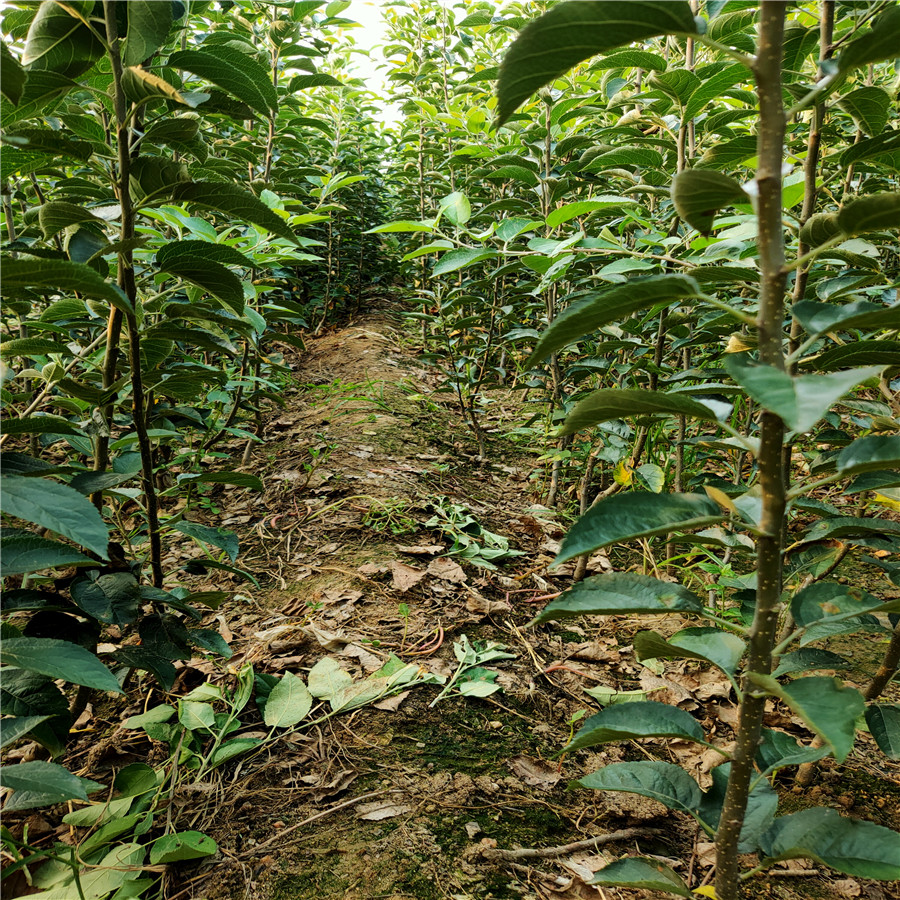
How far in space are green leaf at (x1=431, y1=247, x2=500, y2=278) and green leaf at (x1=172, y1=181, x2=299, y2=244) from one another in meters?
0.51

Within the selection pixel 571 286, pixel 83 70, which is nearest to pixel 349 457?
pixel 571 286

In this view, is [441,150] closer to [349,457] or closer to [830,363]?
[349,457]

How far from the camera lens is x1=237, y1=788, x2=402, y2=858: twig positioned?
1.14 m

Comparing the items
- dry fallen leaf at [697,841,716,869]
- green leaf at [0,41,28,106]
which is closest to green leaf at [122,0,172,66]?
green leaf at [0,41,28,106]

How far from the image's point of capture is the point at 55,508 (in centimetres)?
78

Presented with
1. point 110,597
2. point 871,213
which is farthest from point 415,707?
point 871,213

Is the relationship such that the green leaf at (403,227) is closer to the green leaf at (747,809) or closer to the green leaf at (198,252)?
the green leaf at (198,252)

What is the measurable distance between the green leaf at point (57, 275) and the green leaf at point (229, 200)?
363mm

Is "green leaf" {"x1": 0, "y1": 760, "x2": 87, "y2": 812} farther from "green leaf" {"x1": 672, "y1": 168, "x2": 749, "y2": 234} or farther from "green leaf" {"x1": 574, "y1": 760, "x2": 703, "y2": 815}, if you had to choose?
"green leaf" {"x1": 672, "y1": 168, "x2": 749, "y2": 234}

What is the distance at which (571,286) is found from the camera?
2631 mm

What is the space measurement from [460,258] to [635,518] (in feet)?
3.61

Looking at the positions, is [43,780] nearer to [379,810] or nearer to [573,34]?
[379,810]

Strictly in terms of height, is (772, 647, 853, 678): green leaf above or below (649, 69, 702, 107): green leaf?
below

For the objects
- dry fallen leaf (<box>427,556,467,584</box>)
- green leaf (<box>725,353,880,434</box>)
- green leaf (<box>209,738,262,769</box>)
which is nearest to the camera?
green leaf (<box>725,353,880,434</box>)
